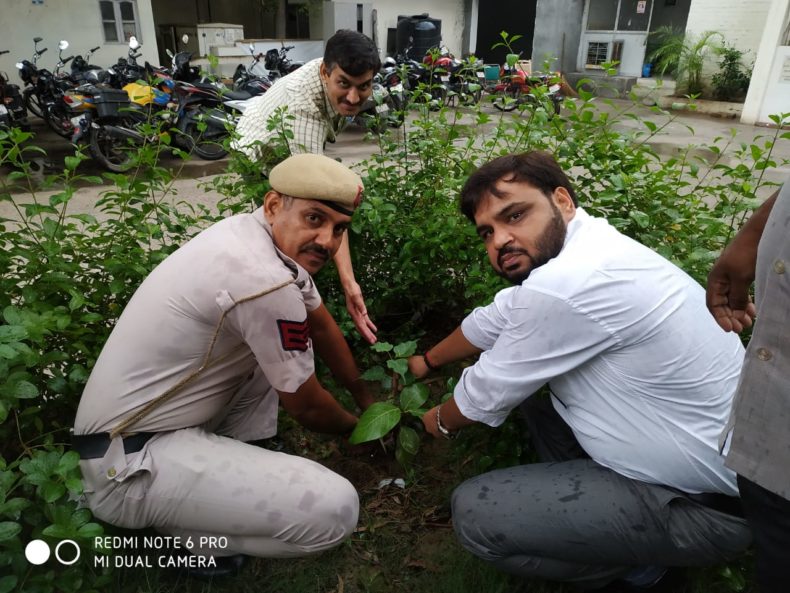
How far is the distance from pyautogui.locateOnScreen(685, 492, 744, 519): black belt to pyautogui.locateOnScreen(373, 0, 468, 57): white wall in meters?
14.5

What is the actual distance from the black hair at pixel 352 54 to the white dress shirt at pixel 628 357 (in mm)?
1440

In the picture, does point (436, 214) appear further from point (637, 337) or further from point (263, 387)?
point (637, 337)

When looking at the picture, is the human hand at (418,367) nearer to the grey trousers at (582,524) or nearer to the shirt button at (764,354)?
the grey trousers at (582,524)

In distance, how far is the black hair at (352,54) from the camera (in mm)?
2605

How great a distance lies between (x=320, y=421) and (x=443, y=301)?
47.2 inches

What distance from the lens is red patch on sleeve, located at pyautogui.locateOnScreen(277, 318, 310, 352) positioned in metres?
1.67

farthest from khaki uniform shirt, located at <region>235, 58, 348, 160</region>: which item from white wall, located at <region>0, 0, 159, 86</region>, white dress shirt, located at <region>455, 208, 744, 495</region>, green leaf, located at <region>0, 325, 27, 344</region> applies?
white wall, located at <region>0, 0, 159, 86</region>

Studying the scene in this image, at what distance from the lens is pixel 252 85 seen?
26.7ft

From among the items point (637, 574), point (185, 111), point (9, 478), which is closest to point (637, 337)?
point (637, 574)

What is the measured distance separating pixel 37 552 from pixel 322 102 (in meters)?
2.17

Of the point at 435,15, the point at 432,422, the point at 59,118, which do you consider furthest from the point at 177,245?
the point at 435,15

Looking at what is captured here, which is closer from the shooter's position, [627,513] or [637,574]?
[627,513]

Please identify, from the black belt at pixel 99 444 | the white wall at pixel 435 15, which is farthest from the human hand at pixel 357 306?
the white wall at pixel 435 15

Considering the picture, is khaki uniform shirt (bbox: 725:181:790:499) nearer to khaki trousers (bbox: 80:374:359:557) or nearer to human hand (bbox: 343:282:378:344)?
khaki trousers (bbox: 80:374:359:557)
